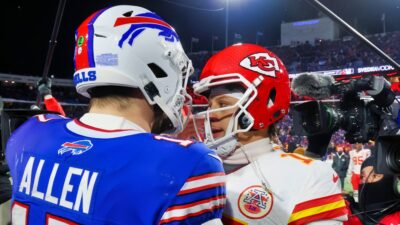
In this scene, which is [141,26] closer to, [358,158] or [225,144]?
[225,144]

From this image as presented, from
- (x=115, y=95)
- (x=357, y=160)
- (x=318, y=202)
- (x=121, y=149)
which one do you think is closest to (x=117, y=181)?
(x=121, y=149)

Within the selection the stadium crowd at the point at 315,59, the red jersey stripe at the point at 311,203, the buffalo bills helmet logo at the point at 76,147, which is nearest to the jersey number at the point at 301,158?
the red jersey stripe at the point at 311,203

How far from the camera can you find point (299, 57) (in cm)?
2430

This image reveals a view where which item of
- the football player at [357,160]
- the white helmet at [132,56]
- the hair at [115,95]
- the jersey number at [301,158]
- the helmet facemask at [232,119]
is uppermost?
the white helmet at [132,56]

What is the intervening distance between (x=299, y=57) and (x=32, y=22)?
15.0 metres

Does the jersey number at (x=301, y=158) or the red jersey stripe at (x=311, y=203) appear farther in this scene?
the jersey number at (x=301, y=158)

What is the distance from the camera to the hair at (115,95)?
1142mm

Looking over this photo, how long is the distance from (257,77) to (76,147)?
0.88 m

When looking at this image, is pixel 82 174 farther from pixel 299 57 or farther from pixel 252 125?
pixel 299 57

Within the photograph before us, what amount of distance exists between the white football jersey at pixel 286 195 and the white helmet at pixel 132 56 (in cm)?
37

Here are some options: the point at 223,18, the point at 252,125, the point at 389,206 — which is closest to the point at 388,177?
the point at 389,206

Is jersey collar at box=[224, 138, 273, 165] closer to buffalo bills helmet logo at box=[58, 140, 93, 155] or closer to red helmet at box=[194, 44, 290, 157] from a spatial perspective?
red helmet at box=[194, 44, 290, 157]

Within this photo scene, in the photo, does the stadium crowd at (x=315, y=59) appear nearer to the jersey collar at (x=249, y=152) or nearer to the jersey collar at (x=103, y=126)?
the jersey collar at (x=249, y=152)

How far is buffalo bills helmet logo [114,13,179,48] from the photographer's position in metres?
1.19
